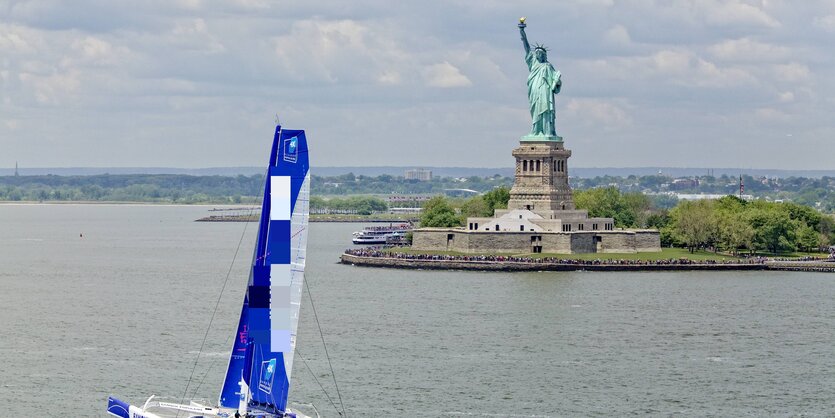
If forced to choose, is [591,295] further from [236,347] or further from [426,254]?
[236,347]

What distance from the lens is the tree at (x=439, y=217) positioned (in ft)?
446

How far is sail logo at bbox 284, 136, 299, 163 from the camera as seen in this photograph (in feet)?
135

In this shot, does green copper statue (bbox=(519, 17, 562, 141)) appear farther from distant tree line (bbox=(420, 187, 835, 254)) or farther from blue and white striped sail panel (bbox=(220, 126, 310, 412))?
blue and white striped sail panel (bbox=(220, 126, 310, 412))

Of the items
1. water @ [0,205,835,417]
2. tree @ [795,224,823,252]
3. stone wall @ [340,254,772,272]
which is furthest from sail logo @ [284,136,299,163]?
tree @ [795,224,823,252]

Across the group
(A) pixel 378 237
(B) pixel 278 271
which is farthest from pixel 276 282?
(A) pixel 378 237

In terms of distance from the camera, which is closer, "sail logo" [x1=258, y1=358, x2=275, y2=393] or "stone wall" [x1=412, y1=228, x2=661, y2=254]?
"sail logo" [x1=258, y1=358, x2=275, y2=393]

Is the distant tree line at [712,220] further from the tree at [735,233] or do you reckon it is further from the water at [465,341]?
the water at [465,341]

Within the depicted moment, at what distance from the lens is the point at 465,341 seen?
69.4m

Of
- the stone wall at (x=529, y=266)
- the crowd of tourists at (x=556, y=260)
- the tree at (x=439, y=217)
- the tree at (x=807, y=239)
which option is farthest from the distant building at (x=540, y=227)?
the tree at (x=807, y=239)

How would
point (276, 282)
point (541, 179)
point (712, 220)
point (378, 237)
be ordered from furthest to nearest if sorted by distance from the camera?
point (378, 237)
point (712, 220)
point (541, 179)
point (276, 282)

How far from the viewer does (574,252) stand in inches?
4798

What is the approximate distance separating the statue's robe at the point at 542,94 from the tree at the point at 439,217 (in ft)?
36.1

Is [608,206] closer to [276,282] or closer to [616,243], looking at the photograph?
[616,243]

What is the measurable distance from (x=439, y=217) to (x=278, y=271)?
9543 centimetres
